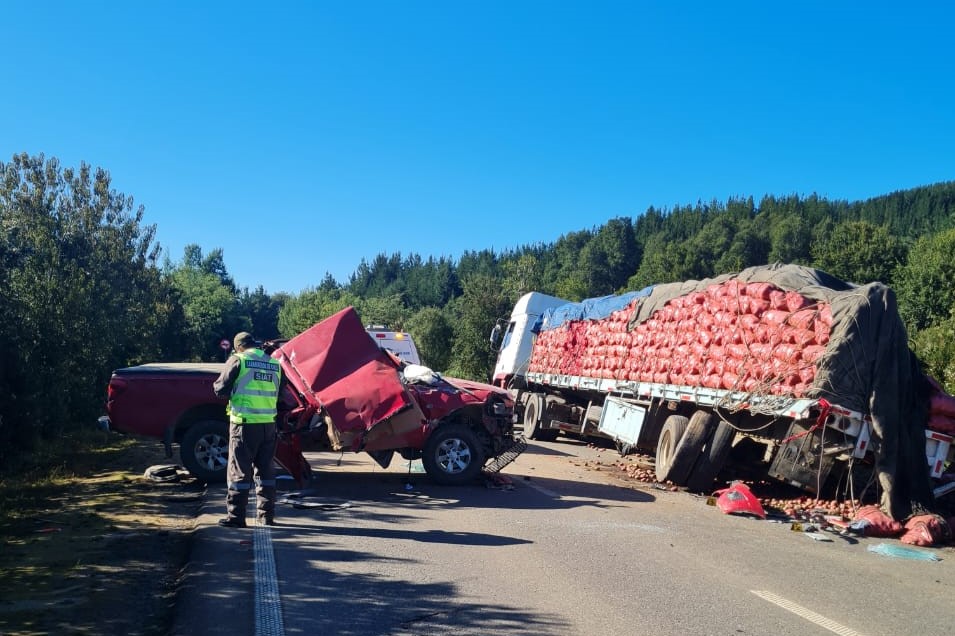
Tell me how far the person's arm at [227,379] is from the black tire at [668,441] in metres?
6.26

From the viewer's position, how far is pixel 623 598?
5500 mm

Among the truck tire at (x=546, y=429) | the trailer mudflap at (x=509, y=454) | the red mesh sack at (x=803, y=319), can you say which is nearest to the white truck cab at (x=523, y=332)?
the truck tire at (x=546, y=429)

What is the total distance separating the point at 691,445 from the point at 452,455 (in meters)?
3.32

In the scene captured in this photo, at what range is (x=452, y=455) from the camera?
989 centimetres

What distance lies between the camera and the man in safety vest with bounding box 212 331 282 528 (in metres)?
7.34

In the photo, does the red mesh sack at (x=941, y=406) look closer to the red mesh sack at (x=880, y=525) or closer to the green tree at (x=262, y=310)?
the red mesh sack at (x=880, y=525)

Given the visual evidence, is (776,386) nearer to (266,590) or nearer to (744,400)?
(744,400)

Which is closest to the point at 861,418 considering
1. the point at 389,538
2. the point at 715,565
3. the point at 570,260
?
the point at 715,565

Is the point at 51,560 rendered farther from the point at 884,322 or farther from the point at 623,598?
the point at 884,322

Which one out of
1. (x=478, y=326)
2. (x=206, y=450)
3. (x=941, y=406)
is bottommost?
(x=206, y=450)

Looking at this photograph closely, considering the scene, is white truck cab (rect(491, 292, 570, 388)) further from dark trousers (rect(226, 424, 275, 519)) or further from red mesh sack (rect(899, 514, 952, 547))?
dark trousers (rect(226, 424, 275, 519))

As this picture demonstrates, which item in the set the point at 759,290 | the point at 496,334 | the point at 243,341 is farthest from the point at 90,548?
the point at 496,334

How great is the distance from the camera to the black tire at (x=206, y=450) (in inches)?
361

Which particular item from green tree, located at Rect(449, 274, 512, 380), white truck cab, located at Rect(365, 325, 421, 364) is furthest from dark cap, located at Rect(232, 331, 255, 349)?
green tree, located at Rect(449, 274, 512, 380)
